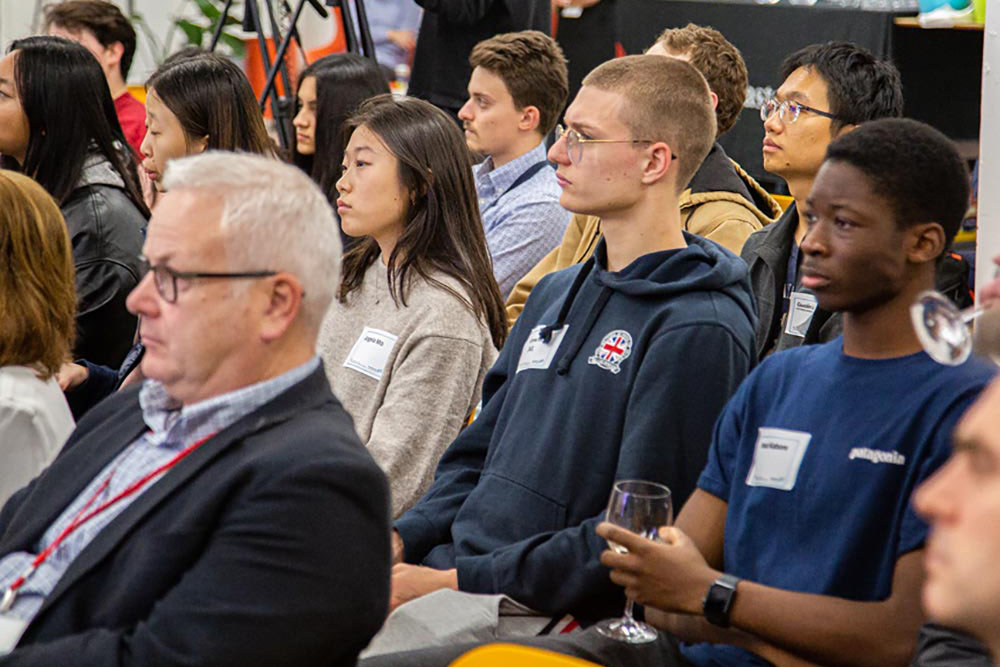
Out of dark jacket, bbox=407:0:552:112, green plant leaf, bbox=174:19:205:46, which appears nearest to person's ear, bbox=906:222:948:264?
dark jacket, bbox=407:0:552:112

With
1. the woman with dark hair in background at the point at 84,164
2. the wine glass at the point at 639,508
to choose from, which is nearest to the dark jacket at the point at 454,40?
the woman with dark hair in background at the point at 84,164

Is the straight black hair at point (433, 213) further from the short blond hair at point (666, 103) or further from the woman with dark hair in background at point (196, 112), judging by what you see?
the woman with dark hair in background at point (196, 112)

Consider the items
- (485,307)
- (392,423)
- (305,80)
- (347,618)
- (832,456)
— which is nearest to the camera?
(347,618)

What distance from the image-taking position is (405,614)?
2244 millimetres

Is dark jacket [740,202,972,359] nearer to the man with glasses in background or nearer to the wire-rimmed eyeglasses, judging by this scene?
the man with glasses in background

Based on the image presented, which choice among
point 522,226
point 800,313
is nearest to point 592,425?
point 800,313

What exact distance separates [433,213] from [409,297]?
236 mm

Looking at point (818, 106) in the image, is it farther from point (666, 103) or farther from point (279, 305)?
point (279, 305)

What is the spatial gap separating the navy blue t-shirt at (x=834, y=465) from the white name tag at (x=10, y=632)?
1.07m

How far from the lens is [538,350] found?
8.35ft

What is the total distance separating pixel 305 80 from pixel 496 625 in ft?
11.2

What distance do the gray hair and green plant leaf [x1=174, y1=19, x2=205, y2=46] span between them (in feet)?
19.0

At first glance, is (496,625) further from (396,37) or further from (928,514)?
(396,37)

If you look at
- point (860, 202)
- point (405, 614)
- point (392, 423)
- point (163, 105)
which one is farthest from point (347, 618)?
point (163, 105)
